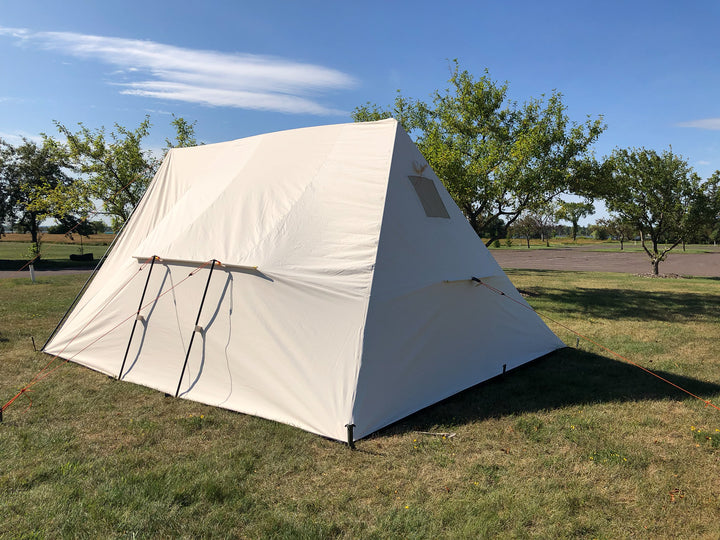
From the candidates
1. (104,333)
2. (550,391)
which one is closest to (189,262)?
(104,333)

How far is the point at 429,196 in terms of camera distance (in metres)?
6.12

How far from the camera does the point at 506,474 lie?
3908 millimetres

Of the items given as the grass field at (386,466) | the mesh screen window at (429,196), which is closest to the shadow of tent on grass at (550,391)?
the grass field at (386,466)

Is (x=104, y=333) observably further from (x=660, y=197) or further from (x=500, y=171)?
(x=660, y=197)

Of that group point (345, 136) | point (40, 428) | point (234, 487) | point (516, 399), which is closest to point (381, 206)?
point (345, 136)

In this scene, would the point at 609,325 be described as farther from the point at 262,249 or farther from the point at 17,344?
the point at 17,344

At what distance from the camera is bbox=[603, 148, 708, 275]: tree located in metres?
19.7

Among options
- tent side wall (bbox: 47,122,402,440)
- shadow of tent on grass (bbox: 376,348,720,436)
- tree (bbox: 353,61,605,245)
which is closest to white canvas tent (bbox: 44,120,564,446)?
tent side wall (bbox: 47,122,402,440)

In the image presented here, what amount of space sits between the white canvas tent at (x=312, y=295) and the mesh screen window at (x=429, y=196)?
0.9 inches

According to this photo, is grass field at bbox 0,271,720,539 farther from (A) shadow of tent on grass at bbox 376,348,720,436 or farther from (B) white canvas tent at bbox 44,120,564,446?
(B) white canvas tent at bbox 44,120,564,446

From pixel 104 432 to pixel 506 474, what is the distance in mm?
4206

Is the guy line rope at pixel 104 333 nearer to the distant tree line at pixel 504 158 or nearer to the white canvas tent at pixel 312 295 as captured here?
the white canvas tent at pixel 312 295

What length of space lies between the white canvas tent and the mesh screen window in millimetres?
22

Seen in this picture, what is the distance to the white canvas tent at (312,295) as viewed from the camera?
484 cm
